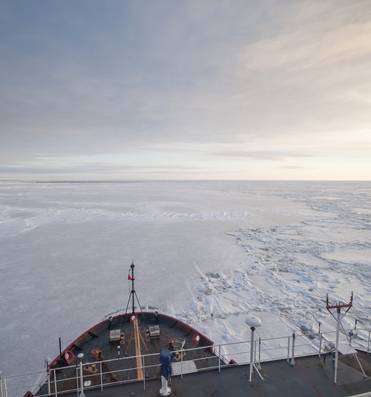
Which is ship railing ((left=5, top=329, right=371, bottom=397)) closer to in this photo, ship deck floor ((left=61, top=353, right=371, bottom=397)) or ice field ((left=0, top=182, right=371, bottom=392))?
ship deck floor ((left=61, top=353, right=371, bottom=397))

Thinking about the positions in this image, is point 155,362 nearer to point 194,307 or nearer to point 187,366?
point 187,366

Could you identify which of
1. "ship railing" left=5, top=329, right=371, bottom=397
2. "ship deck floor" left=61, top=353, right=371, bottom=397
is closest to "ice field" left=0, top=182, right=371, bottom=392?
"ship railing" left=5, top=329, right=371, bottom=397

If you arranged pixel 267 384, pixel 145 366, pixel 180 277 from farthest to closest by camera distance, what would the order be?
pixel 180 277 < pixel 145 366 < pixel 267 384

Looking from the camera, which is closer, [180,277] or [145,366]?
[145,366]

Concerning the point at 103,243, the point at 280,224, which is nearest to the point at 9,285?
the point at 103,243

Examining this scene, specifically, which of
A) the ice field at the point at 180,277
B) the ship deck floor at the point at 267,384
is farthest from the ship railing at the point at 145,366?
the ice field at the point at 180,277

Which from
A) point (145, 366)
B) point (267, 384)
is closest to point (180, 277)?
point (145, 366)

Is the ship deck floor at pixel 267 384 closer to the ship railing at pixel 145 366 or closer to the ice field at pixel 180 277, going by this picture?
the ship railing at pixel 145 366

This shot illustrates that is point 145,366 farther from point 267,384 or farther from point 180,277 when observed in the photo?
point 180,277
